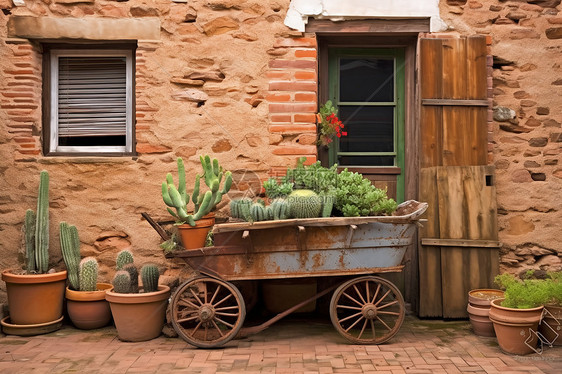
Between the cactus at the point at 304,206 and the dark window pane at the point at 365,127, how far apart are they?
1.44 metres

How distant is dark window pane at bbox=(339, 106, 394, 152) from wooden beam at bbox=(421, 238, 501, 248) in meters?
1.04

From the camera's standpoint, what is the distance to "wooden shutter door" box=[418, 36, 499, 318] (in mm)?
5230

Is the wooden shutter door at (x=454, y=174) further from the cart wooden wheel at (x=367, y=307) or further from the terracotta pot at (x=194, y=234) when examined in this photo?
the terracotta pot at (x=194, y=234)

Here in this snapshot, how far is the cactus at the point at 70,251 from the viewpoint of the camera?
5090 mm

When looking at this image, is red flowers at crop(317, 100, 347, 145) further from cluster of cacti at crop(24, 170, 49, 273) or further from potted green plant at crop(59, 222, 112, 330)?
cluster of cacti at crop(24, 170, 49, 273)

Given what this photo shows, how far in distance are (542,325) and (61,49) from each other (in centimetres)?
492

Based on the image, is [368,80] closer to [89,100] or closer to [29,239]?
[89,100]

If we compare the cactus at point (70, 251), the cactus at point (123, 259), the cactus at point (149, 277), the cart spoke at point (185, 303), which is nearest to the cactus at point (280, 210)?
the cart spoke at point (185, 303)

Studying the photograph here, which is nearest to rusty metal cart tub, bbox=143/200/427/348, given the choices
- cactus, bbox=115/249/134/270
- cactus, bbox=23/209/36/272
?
cactus, bbox=115/249/134/270

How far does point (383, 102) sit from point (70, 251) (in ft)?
10.8

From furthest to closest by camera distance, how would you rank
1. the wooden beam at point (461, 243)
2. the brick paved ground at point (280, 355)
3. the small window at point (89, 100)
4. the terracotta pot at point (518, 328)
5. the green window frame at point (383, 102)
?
1. the green window frame at point (383, 102)
2. the small window at point (89, 100)
3. the wooden beam at point (461, 243)
4. the terracotta pot at point (518, 328)
5. the brick paved ground at point (280, 355)

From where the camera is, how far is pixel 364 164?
5.74 m

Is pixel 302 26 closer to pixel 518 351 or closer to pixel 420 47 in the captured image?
pixel 420 47

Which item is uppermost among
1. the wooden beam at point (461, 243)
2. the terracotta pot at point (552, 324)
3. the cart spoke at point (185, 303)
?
the wooden beam at point (461, 243)
